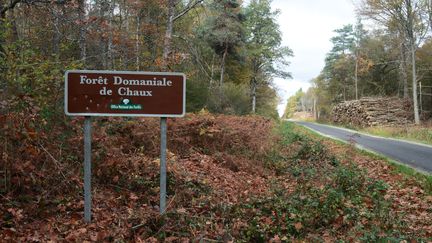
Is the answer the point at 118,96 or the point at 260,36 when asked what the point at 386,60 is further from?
the point at 118,96

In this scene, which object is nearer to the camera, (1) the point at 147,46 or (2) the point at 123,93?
(2) the point at 123,93

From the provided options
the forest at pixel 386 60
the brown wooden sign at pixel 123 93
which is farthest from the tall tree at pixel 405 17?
the brown wooden sign at pixel 123 93

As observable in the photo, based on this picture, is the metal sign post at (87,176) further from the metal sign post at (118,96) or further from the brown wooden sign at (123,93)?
the brown wooden sign at (123,93)

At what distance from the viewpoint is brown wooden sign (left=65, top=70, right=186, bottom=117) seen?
4707mm

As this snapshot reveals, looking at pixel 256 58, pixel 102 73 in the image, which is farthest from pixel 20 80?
pixel 256 58

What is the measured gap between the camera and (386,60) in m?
42.2

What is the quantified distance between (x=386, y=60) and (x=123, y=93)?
43.6m

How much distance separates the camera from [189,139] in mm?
9656

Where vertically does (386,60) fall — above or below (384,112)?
above

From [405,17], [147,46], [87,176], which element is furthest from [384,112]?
[87,176]

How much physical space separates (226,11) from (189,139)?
60.3 feet

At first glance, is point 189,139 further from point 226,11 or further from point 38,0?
point 226,11

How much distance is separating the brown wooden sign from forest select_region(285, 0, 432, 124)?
29062 mm

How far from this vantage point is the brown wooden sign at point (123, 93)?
4.71m
